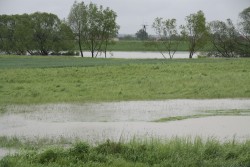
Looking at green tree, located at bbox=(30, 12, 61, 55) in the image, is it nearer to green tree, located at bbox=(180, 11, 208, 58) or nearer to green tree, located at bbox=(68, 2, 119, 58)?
green tree, located at bbox=(68, 2, 119, 58)

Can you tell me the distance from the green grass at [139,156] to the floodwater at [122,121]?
1.24 metres

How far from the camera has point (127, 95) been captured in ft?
64.3

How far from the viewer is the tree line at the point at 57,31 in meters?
72.9

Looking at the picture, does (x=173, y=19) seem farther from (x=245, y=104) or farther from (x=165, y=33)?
(x=245, y=104)

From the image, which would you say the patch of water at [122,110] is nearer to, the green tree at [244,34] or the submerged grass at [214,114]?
the submerged grass at [214,114]

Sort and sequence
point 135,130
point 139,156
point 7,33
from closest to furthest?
point 139,156 < point 135,130 < point 7,33

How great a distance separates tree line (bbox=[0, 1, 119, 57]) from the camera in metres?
72.9

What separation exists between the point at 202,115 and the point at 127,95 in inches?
213

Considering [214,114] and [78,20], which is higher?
[78,20]

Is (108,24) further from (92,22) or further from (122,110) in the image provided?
(122,110)

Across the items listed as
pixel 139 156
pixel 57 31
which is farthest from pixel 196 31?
pixel 139 156

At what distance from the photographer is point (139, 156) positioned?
8.74 metres

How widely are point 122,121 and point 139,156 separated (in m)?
5.15

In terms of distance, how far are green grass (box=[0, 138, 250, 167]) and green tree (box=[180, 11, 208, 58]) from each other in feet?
207
